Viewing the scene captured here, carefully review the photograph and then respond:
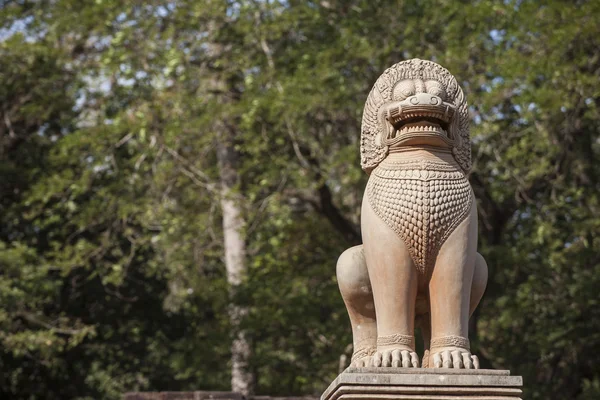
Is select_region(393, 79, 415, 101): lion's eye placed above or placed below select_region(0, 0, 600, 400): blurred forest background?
below

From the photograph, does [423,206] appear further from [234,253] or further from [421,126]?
[234,253]

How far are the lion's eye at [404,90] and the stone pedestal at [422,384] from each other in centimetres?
194

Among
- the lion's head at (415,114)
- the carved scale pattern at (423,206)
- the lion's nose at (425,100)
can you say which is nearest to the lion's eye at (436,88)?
the lion's head at (415,114)

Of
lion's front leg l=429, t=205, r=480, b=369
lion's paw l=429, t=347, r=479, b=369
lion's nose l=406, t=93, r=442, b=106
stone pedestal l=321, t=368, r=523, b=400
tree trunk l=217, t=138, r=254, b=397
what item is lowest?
stone pedestal l=321, t=368, r=523, b=400

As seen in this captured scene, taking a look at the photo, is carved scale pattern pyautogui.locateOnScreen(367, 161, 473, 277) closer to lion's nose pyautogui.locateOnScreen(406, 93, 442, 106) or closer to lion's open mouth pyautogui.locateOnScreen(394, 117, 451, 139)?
lion's open mouth pyautogui.locateOnScreen(394, 117, 451, 139)

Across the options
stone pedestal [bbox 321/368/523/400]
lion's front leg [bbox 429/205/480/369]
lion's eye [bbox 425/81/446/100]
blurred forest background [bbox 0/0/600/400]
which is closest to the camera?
stone pedestal [bbox 321/368/523/400]

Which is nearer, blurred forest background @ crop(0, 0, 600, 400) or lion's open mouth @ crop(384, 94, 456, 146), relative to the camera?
lion's open mouth @ crop(384, 94, 456, 146)

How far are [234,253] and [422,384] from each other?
1323cm

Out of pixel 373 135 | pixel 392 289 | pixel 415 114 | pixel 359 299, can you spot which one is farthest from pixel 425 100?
pixel 359 299

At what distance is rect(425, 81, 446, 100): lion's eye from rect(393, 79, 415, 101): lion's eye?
107mm

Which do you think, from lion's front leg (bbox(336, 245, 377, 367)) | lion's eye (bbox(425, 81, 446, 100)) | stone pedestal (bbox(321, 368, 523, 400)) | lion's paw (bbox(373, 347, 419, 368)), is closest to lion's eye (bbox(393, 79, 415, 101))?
lion's eye (bbox(425, 81, 446, 100))

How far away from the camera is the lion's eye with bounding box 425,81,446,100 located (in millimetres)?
7804

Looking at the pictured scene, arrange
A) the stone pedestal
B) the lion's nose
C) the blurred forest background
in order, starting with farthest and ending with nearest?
the blurred forest background, the lion's nose, the stone pedestal

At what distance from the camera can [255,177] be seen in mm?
19562
